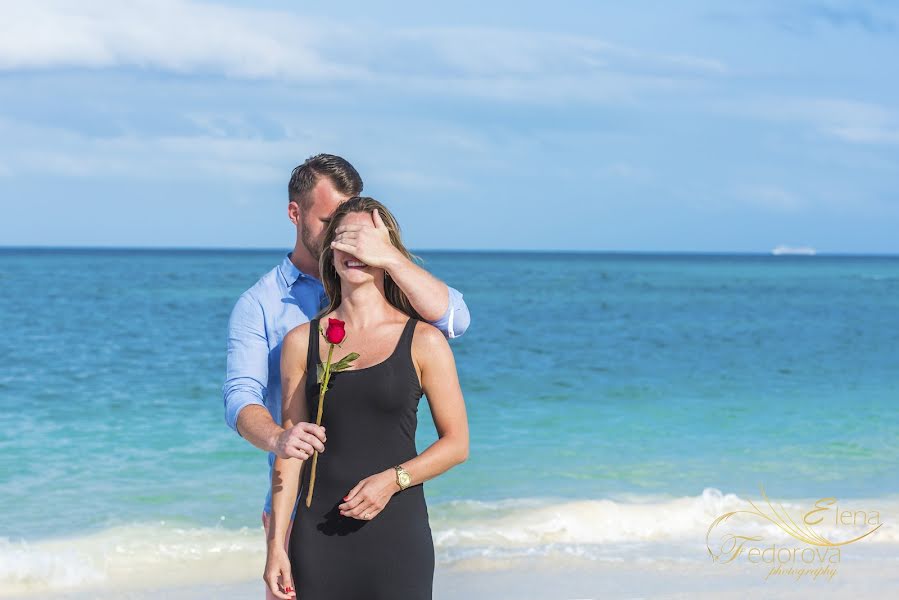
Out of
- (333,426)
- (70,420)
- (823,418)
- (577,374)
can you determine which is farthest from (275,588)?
(577,374)

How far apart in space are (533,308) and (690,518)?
2649 cm

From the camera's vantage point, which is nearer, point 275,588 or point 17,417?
point 275,588

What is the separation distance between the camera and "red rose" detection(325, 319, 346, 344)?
2.72 metres

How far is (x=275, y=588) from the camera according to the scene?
9.53 feet

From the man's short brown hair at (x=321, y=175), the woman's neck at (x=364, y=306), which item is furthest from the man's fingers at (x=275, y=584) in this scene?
the man's short brown hair at (x=321, y=175)

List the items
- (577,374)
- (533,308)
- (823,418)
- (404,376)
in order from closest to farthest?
(404,376) < (823,418) < (577,374) < (533,308)

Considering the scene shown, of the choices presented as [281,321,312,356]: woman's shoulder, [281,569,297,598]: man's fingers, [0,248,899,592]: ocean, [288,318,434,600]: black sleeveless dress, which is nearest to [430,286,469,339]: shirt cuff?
[288,318,434,600]: black sleeveless dress

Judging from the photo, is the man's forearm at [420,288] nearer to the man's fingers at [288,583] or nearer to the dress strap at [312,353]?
the dress strap at [312,353]

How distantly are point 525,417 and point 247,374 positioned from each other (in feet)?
32.6

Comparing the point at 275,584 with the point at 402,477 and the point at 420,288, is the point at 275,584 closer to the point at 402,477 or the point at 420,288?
the point at 402,477

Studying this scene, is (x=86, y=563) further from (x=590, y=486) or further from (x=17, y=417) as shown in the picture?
(x=17, y=417)

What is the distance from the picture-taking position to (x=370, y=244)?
276 cm

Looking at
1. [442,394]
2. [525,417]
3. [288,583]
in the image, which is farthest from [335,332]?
[525,417]

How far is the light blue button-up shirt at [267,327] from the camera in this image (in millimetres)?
3072
